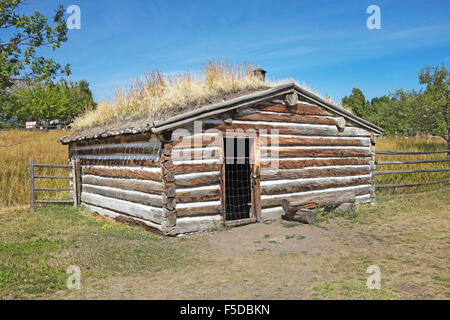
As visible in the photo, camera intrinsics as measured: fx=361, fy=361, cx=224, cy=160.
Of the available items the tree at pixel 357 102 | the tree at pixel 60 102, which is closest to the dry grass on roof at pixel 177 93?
the tree at pixel 60 102

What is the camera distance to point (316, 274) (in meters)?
5.76

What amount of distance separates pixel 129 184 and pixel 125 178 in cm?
34

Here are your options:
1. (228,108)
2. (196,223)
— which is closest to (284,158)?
(228,108)

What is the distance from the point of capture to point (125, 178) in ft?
33.0

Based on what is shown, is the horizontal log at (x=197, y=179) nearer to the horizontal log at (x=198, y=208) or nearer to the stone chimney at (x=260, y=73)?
the horizontal log at (x=198, y=208)

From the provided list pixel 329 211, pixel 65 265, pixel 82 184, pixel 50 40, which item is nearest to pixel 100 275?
pixel 65 265

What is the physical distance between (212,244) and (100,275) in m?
2.59

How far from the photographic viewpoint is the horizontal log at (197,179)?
841 cm

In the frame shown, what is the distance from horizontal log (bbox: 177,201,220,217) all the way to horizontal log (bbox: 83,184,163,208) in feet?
1.62

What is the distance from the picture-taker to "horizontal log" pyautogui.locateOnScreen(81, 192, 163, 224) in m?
8.66

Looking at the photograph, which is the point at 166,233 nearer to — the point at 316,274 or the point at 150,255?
the point at 150,255

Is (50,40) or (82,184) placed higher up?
(50,40)

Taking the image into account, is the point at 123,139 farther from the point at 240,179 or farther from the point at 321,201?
the point at 321,201

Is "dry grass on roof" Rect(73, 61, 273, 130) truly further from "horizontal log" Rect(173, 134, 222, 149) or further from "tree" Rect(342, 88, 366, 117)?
"tree" Rect(342, 88, 366, 117)
